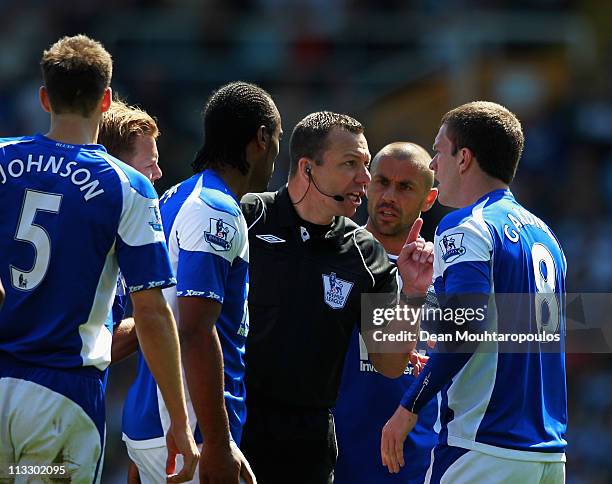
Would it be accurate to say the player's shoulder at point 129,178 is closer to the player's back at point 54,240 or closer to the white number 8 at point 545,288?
the player's back at point 54,240

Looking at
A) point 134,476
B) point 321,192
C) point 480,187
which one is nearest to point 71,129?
point 134,476

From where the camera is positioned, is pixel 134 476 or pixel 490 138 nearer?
pixel 134 476

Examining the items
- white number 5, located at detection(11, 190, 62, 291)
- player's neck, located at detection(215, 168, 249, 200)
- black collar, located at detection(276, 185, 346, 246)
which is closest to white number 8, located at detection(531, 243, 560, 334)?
black collar, located at detection(276, 185, 346, 246)

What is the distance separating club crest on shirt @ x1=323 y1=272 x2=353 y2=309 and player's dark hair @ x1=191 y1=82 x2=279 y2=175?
3.03 ft

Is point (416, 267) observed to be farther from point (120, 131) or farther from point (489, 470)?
point (120, 131)

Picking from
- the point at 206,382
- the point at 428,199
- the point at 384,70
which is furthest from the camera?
the point at 384,70

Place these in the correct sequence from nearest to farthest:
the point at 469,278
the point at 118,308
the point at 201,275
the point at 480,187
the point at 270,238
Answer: the point at 201,275 → the point at 469,278 → the point at 118,308 → the point at 480,187 → the point at 270,238

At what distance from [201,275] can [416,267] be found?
1.73 m

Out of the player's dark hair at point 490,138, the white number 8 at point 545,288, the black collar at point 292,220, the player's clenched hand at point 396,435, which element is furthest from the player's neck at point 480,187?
the player's clenched hand at point 396,435

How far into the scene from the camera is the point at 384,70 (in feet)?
50.0

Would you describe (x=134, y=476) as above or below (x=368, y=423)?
below

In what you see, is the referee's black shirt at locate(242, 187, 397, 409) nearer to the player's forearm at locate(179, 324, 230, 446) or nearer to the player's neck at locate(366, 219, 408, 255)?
the player's neck at locate(366, 219, 408, 255)

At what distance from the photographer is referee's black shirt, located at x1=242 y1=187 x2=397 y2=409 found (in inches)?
213

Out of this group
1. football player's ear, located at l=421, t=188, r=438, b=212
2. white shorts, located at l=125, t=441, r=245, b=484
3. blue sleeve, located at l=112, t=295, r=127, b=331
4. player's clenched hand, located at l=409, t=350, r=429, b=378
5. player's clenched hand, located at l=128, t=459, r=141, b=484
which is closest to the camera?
white shorts, located at l=125, t=441, r=245, b=484
